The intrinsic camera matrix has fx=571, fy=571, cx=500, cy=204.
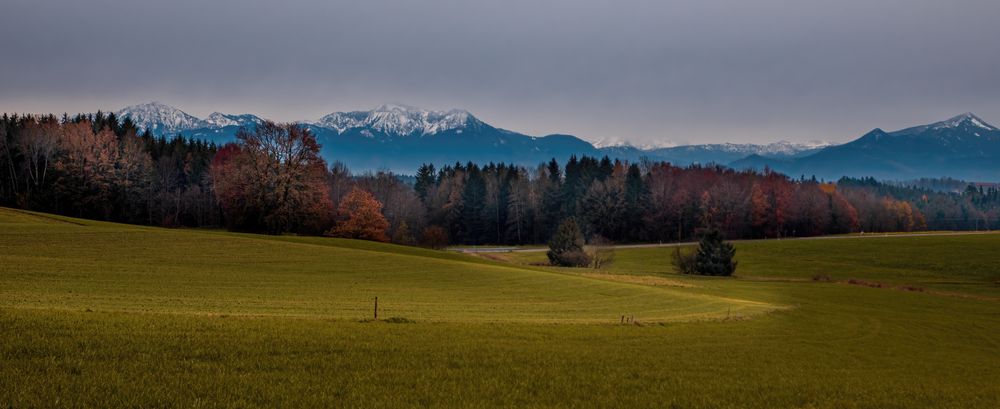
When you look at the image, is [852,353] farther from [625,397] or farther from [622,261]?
[622,261]

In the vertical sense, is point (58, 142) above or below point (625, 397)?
above

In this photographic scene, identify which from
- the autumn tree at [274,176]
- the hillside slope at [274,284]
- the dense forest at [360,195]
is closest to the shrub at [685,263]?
the dense forest at [360,195]

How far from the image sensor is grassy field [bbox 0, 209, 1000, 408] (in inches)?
459

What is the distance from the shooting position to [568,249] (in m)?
76.6

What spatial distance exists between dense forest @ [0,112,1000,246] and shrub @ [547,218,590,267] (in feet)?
75.7

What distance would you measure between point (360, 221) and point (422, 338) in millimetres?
72592

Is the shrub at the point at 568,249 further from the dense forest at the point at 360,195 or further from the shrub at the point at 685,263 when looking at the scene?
the dense forest at the point at 360,195

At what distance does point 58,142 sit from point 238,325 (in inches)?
4078

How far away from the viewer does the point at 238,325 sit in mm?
16188

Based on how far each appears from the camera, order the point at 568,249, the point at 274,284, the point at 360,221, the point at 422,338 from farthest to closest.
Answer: the point at 360,221
the point at 568,249
the point at 274,284
the point at 422,338

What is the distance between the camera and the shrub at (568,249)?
2975 inches

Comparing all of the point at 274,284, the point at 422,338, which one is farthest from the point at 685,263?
the point at 422,338

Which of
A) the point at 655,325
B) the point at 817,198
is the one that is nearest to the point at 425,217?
the point at 817,198

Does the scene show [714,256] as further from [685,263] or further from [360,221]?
[360,221]
